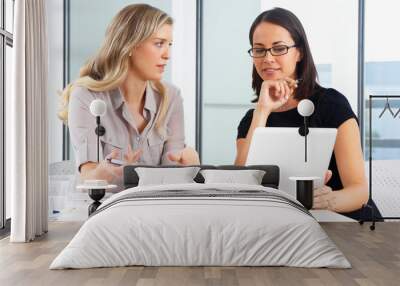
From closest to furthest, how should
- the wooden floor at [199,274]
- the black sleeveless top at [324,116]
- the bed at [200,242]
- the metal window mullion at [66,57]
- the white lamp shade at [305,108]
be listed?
the wooden floor at [199,274]
the bed at [200,242]
the white lamp shade at [305,108]
the black sleeveless top at [324,116]
the metal window mullion at [66,57]

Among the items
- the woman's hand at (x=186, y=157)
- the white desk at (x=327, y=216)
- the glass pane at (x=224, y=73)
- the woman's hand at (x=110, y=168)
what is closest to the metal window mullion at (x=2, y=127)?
the woman's hand at (x=110, y=168)

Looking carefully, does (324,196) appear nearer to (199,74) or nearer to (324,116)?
(324,116)

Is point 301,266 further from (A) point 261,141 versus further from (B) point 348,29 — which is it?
(B) point 348,29

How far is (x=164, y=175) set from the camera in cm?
688

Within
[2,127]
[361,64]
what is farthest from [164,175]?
[361,64]

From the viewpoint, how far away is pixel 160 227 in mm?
4691

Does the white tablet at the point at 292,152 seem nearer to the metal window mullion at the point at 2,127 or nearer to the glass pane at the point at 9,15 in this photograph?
the metal window mullion at the point at 2,127

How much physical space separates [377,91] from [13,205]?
170 inches

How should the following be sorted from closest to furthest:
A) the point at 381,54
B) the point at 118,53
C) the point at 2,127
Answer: the point at 2,127
the point at 118,53
the point at 381,54

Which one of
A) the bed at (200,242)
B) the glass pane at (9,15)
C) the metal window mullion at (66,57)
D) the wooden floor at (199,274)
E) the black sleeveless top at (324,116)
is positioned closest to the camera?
the wooden floor at (199,274)

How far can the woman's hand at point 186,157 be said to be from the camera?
7.48 m

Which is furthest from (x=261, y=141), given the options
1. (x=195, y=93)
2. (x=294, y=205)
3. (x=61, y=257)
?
(x=61, y=257)

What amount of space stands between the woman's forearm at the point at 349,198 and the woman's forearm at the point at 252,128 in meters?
1.11

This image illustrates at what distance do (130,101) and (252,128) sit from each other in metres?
1.45
